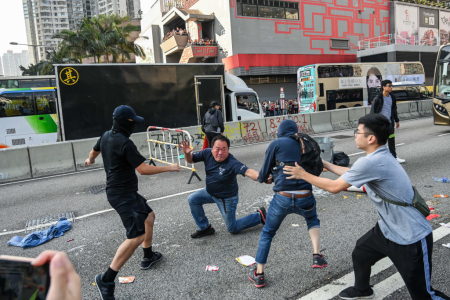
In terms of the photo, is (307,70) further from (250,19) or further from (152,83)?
(152,83)

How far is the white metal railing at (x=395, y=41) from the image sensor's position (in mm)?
36188

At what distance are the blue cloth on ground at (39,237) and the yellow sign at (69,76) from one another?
7.84m

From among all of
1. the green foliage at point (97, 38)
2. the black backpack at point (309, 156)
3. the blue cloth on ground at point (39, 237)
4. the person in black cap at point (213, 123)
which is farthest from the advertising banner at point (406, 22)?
the blue cloth on ground at point (39, 237)

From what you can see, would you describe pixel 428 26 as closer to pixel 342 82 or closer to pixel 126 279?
pixel 342 82

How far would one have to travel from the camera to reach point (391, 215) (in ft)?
8.52

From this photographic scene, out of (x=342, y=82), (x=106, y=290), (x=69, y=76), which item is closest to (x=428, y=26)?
(x=342, y=82)

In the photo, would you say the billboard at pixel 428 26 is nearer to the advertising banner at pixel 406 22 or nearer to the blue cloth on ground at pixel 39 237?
the advertising banner at pixel 406 22

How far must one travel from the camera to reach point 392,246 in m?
2.59

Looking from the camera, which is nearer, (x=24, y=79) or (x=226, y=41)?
(x=24, y=79)

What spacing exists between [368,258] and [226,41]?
1174 inches

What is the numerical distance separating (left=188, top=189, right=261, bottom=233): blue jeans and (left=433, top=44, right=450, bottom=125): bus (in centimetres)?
1201

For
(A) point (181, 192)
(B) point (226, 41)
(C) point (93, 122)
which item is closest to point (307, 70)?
(B) point (226, 41)

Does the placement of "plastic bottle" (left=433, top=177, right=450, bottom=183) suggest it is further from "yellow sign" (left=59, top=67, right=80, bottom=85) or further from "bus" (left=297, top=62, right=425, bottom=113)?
"bus" (left=297, top=62, right=425, bottom=113)

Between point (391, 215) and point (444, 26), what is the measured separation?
161 feet
